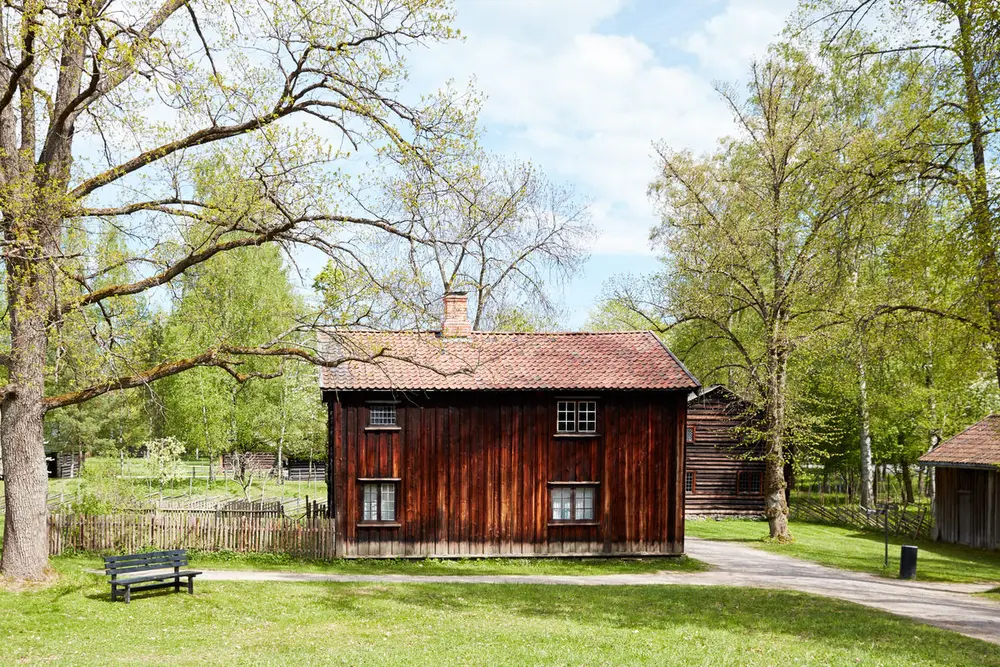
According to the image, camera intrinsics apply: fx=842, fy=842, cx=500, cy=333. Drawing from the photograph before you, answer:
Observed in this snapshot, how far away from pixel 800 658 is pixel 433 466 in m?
14.0

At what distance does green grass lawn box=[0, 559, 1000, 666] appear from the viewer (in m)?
12.3

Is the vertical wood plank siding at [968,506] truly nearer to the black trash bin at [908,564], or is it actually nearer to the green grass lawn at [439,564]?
the black trash bin at [908,564]

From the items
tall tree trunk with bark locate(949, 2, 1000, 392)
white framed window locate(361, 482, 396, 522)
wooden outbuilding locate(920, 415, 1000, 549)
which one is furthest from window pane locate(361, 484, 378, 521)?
wooden outbuilding locate(920, 415, 1000, 549)

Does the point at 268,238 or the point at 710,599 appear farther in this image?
the point at 710,599

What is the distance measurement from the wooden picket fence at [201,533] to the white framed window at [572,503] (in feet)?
21.9

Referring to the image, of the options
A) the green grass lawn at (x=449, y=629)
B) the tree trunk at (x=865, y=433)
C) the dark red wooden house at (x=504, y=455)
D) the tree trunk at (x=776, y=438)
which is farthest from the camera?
the tree trunk at (x=865, y=433)

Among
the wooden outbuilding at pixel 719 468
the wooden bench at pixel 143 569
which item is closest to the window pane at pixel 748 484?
the wooden outbuilding at pixel 719 468

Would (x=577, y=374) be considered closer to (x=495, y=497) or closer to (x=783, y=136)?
(x=495, y=497)

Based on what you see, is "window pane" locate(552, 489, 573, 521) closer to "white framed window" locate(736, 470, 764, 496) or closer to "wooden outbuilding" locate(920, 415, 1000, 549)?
"wooden outbuilding" locate(920, 415, 1000, 549)

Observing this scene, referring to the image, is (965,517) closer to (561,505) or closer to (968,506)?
(968,506)

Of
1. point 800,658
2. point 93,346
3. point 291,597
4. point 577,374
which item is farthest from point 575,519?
point 93,346

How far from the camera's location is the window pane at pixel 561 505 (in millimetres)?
25406

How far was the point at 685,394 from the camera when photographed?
25.7 metres

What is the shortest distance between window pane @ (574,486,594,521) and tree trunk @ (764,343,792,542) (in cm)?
750
